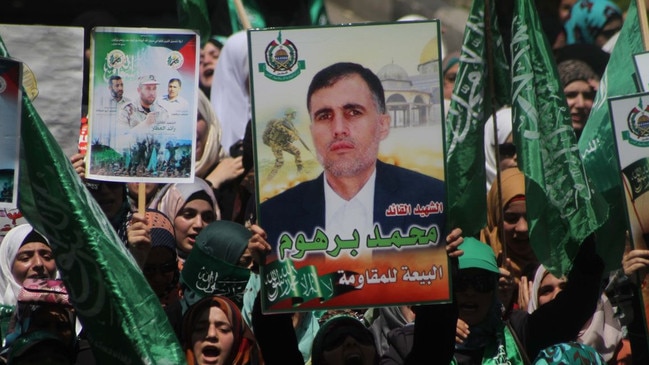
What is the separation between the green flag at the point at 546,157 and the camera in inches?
292

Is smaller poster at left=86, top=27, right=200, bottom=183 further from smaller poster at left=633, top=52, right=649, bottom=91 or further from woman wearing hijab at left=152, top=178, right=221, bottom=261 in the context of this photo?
smaller poster at left=633, top=52, right=649, bottom=91

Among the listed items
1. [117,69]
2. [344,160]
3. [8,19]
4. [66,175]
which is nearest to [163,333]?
[66,175]

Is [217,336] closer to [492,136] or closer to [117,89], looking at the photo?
[117,89]

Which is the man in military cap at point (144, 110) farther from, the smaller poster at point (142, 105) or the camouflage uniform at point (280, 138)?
the camouflage uniform at point (280, 138)

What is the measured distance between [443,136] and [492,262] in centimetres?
66

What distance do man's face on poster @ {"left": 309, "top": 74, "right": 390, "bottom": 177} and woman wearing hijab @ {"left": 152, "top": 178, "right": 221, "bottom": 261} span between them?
195 cm

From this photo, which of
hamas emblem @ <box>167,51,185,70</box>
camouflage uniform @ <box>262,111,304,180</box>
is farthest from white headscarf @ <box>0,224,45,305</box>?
camouflage uniform @ <box>262,111,304,180</box>

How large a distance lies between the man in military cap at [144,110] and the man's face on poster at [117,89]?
0.06 m

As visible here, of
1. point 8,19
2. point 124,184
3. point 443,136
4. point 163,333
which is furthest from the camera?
point 8,19

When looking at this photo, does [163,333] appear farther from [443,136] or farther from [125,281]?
[443,136]

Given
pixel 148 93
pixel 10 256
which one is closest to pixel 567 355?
pixel 148 93

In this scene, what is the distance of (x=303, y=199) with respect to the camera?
22.0ft

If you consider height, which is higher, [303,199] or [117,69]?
[117,69]

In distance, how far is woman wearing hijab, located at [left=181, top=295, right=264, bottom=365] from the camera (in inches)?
276
